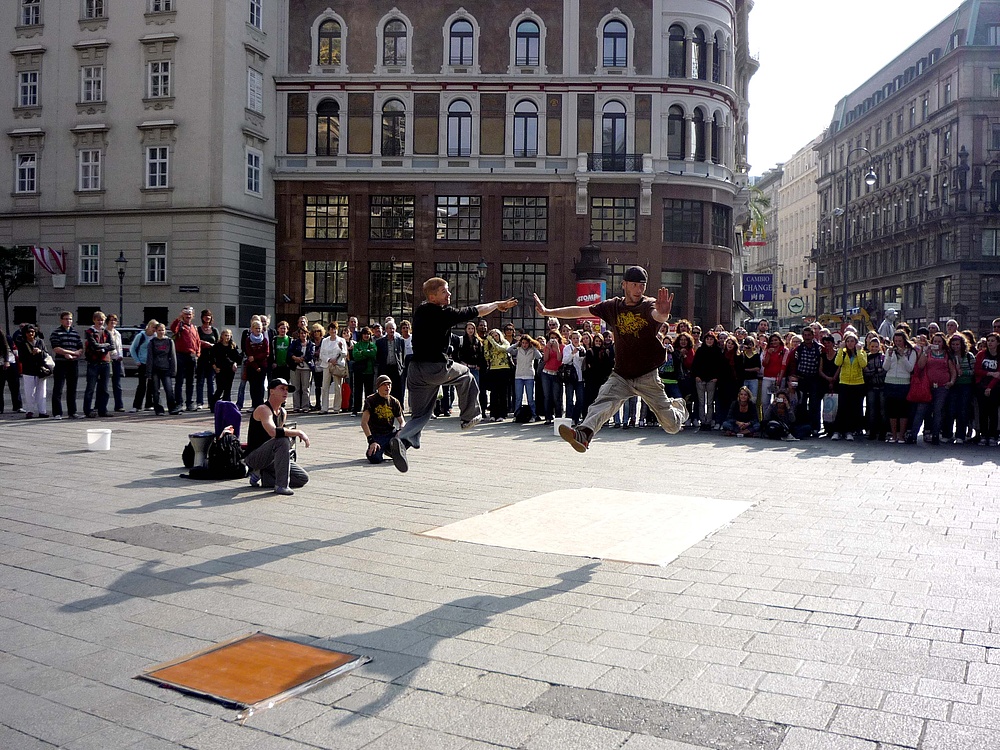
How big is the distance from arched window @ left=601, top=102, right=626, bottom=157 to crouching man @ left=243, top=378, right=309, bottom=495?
119 feet

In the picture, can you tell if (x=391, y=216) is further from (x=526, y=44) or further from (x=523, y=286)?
(x=526, y=44)

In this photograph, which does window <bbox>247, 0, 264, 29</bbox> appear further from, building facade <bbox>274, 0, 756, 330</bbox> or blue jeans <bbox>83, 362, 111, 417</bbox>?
blue jeans <bbox>83, 362, 111, 417</bbox>

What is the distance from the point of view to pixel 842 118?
10069 centimetres

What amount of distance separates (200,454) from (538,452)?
5.24 m

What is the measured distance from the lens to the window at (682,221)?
4488 centimetres

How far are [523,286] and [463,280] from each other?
9.60 ft

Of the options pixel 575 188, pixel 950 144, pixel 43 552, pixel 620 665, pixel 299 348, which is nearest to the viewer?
pixel 620 665

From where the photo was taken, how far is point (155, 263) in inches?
1673

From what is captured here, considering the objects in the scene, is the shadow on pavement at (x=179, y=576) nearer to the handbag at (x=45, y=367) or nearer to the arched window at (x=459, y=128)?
the handbag at (x=45, y=367)

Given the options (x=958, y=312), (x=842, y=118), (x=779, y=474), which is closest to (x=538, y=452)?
(x=779, y=474)

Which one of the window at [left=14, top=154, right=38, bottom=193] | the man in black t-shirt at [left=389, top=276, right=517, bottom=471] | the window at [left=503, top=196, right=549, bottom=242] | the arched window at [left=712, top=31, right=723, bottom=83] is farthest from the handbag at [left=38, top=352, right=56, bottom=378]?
the arched window at [left=712, top=31, right=723, bottom=83]

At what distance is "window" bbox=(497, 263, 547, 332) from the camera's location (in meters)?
44.6

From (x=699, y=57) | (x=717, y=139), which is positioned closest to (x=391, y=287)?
(x=717, y=139)

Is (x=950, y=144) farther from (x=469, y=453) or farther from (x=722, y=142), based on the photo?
(x=469, y=453)
